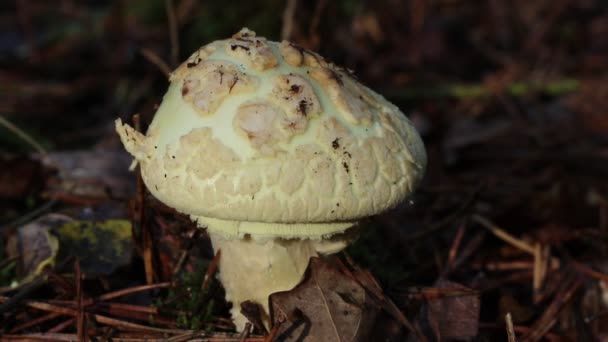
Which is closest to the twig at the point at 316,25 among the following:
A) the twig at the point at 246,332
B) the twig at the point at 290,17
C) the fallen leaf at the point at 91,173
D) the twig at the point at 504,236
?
the twig at the point at 290,17

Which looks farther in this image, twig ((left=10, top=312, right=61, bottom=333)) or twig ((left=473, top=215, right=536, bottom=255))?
twig ((left=473, top=215, right=536, bottom=255))

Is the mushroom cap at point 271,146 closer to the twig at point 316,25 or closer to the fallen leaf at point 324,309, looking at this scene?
the fallen leaf at point 324,309

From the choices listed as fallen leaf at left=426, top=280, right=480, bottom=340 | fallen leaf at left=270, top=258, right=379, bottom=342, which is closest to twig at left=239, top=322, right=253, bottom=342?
fallen leaf at left=270, top=258, right=379, bottom=342

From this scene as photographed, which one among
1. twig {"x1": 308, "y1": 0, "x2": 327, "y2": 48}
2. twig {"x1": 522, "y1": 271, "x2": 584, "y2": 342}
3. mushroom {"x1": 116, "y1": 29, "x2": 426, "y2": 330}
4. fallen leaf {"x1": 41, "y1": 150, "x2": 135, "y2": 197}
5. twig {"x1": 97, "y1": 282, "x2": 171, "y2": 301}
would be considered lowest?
twig {"x1": 522, "y1": 271, "x2": 584, "y2": 342}

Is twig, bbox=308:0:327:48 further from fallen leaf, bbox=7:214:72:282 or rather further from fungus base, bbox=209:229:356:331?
fungus base, bbox=209:229:356:331

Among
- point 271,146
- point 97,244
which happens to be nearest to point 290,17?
point 97,244
